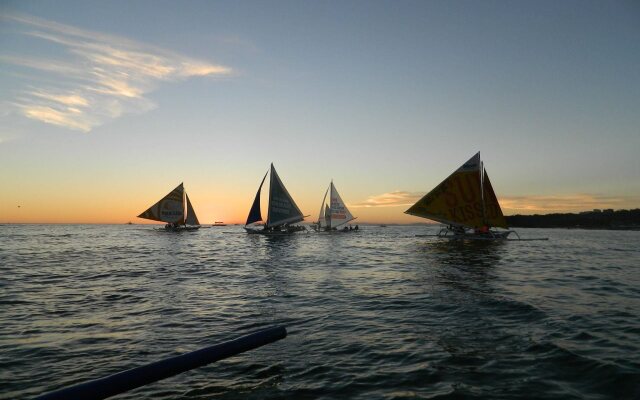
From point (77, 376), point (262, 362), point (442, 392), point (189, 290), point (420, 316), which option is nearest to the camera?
point (442, 392)

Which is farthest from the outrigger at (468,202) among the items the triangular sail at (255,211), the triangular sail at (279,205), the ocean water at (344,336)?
the triangular sail at (255,211)

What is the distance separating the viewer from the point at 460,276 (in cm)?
2012

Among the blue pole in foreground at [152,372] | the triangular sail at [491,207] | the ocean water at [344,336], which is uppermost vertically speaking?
the triangular sail at [491,207]

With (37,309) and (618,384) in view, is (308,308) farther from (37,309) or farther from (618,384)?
(37,309)

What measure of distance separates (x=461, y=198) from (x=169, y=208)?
70.3 meters

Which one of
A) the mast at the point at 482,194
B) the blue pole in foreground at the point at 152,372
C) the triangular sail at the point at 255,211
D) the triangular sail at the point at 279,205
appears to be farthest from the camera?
the triangular sail at the point at 255,211

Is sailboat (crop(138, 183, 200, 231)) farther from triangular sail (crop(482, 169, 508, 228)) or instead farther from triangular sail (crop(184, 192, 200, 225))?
triangular sail (crop(482, 169, 508, 228))

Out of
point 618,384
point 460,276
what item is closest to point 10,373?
point 618,384

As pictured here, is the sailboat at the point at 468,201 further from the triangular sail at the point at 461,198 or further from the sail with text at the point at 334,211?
the sail with text at the point at 334,211

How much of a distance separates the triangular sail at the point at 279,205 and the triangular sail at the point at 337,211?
17.0 metres

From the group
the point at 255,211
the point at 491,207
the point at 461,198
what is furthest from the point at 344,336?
the point at 255,211

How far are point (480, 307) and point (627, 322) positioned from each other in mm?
3986

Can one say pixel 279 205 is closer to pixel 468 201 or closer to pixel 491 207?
pixel 468 201

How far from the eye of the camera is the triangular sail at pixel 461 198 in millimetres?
49594
